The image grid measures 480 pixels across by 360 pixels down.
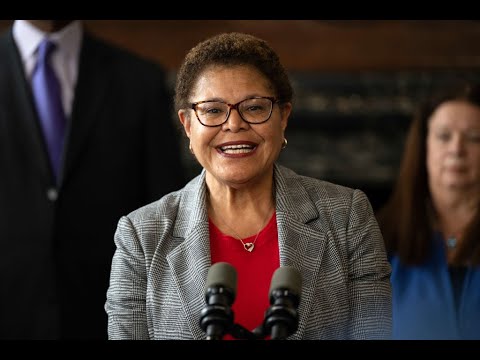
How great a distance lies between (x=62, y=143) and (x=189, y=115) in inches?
21.4

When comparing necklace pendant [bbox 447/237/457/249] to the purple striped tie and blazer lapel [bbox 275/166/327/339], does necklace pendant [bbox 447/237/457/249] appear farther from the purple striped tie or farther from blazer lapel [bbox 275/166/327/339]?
the purple striped tie

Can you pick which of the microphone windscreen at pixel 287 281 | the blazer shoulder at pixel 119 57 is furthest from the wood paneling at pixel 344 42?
the microphone windscreen at pixel 287 281

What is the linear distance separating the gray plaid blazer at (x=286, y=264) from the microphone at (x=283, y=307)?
0.28m

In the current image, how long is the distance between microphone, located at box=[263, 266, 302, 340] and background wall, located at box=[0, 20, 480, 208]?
357 centimetres

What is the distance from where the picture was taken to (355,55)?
5023mm

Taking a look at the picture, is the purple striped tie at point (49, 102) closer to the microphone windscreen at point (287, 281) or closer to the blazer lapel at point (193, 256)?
the blazer lapel at point (193, 256)

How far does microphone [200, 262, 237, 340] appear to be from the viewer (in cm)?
137

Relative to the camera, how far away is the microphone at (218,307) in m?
1.37

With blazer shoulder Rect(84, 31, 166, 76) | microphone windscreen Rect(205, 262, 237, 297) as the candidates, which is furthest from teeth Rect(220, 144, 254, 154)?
blazer shoulder Rect(84, 31, 166, 76)

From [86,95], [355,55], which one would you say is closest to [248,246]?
[86,95]

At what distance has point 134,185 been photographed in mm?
2246

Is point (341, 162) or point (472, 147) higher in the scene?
point (341, 162)
